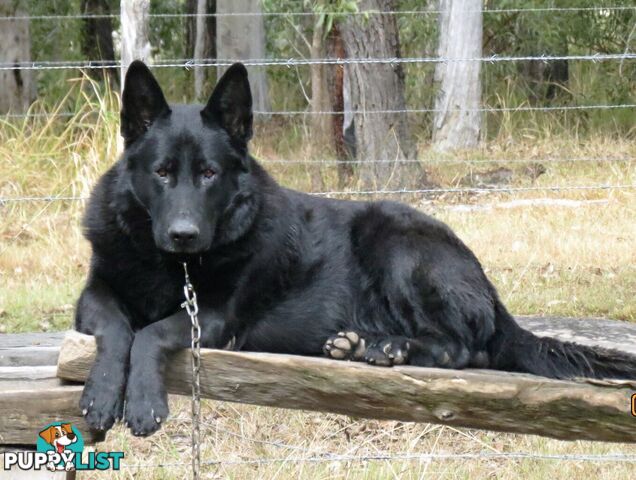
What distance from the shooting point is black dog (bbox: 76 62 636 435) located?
382 centimetres

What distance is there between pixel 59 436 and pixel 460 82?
996cm

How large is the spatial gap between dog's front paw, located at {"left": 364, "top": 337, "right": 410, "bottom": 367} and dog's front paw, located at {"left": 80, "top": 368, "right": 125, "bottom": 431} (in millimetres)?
969

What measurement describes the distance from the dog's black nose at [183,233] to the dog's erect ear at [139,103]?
1.69ft

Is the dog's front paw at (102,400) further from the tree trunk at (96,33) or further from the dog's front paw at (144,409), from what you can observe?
the tree trunk at (96,33)

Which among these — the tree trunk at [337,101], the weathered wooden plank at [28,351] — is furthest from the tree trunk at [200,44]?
the weathered wooden plank at [28,351]

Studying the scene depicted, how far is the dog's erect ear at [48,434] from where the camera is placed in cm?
358

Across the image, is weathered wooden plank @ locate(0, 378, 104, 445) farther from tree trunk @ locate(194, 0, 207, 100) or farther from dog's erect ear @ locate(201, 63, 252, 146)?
tree trunk @ locate(194, 0, 207, 100)

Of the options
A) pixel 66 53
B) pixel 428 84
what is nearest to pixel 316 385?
pixel 428 84

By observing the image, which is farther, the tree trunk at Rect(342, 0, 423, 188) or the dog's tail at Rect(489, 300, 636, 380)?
the tree trunk at Rect(342, 0, 423, 188)

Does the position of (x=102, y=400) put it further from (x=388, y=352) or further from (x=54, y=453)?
(x=388, y=352)

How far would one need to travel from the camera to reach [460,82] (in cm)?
1275

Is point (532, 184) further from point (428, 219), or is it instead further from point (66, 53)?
point (66, 53)

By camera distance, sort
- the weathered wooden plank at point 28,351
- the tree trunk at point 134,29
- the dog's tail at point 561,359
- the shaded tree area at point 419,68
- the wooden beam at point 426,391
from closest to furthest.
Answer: the wooden beam at point 426,391
the dog's tail at point 561,359
the weathered wooden plank at point 28,351
the tree trunk at point 134,29
the shaded tree area at point 419,68

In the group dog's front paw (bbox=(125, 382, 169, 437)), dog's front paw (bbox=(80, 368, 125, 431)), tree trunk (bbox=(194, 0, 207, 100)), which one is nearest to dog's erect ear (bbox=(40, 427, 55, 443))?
dog's front paw (bbox=(80, 368, 125, 431))
